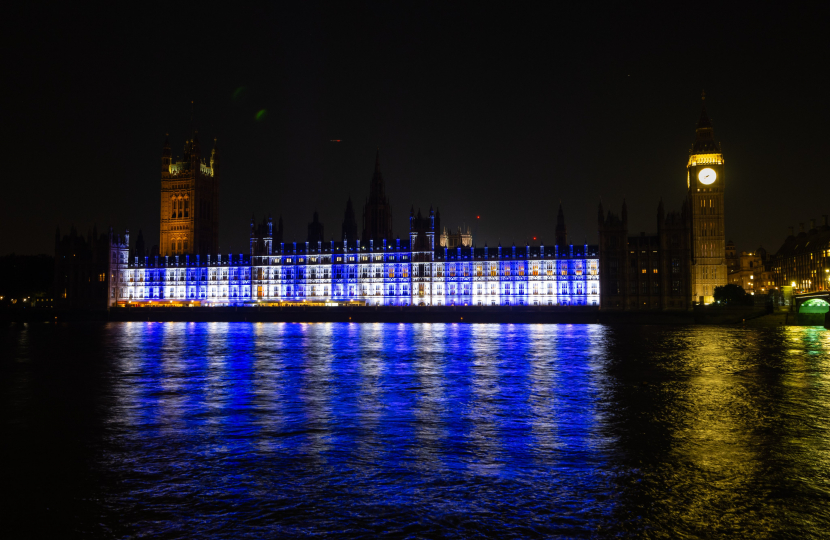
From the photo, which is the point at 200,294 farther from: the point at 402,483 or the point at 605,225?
the point at 402,483

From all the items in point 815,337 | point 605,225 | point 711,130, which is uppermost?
point 711,130

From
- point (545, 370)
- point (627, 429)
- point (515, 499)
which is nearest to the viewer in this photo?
point (515, 499)

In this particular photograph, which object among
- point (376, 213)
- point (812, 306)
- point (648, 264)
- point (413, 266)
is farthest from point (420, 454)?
point (376, 213)

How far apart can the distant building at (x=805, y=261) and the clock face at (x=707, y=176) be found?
2396cm

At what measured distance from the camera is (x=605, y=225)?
381 feet

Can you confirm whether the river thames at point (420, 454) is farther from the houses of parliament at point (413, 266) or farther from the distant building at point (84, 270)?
the distant building at point (84, 270)

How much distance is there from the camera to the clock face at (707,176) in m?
138

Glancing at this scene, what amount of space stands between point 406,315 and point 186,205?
3394 inches

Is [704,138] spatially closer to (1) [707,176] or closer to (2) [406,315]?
(1) [707,176]

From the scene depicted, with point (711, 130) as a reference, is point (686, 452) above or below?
below

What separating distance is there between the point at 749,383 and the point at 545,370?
9.19 metres

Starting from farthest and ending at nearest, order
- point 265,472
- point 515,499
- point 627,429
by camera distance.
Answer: point 627,429, point 265,472, point 515,499

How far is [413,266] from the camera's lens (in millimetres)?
134375

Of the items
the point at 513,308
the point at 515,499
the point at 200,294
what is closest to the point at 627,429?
the point at 515,499
